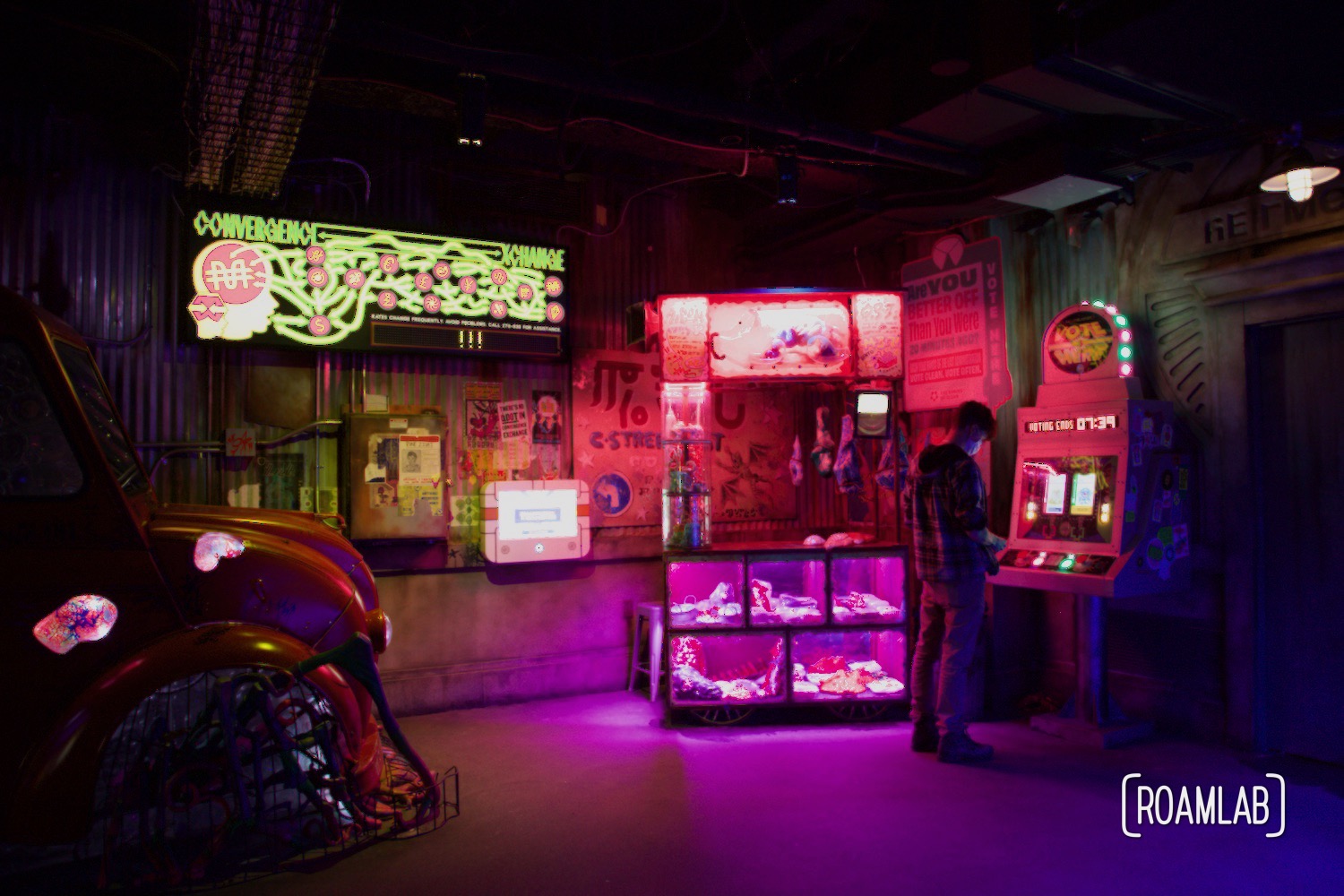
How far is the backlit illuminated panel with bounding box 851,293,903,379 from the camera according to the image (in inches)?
249

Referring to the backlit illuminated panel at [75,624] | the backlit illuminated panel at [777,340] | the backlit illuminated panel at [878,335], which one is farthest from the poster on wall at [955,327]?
the backlit illuminated panel at [75,624]

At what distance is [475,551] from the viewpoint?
22.5 feet

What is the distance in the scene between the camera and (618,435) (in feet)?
24.5

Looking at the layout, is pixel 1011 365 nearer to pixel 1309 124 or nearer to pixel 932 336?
pixel 932 336

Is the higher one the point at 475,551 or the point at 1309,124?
the point at 1309,124

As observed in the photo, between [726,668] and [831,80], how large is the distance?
14.6ft

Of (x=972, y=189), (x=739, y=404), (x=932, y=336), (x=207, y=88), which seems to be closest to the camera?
(x=207, y=88)

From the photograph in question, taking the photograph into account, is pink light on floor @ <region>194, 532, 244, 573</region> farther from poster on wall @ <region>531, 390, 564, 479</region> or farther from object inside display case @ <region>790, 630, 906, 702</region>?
object inside display case @ <region>790, 630, 906, 702</region>

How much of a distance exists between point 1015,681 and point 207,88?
6.84 m

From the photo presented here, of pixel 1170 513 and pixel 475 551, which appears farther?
A: pixel 475 551

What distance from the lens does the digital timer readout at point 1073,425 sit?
5383 millimetres

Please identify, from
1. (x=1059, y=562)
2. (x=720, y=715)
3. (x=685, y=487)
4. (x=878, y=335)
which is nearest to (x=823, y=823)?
(x=720, y=715)

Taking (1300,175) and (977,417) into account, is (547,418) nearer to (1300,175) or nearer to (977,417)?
(977,417)

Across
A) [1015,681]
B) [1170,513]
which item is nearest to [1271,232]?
[1170,513]
